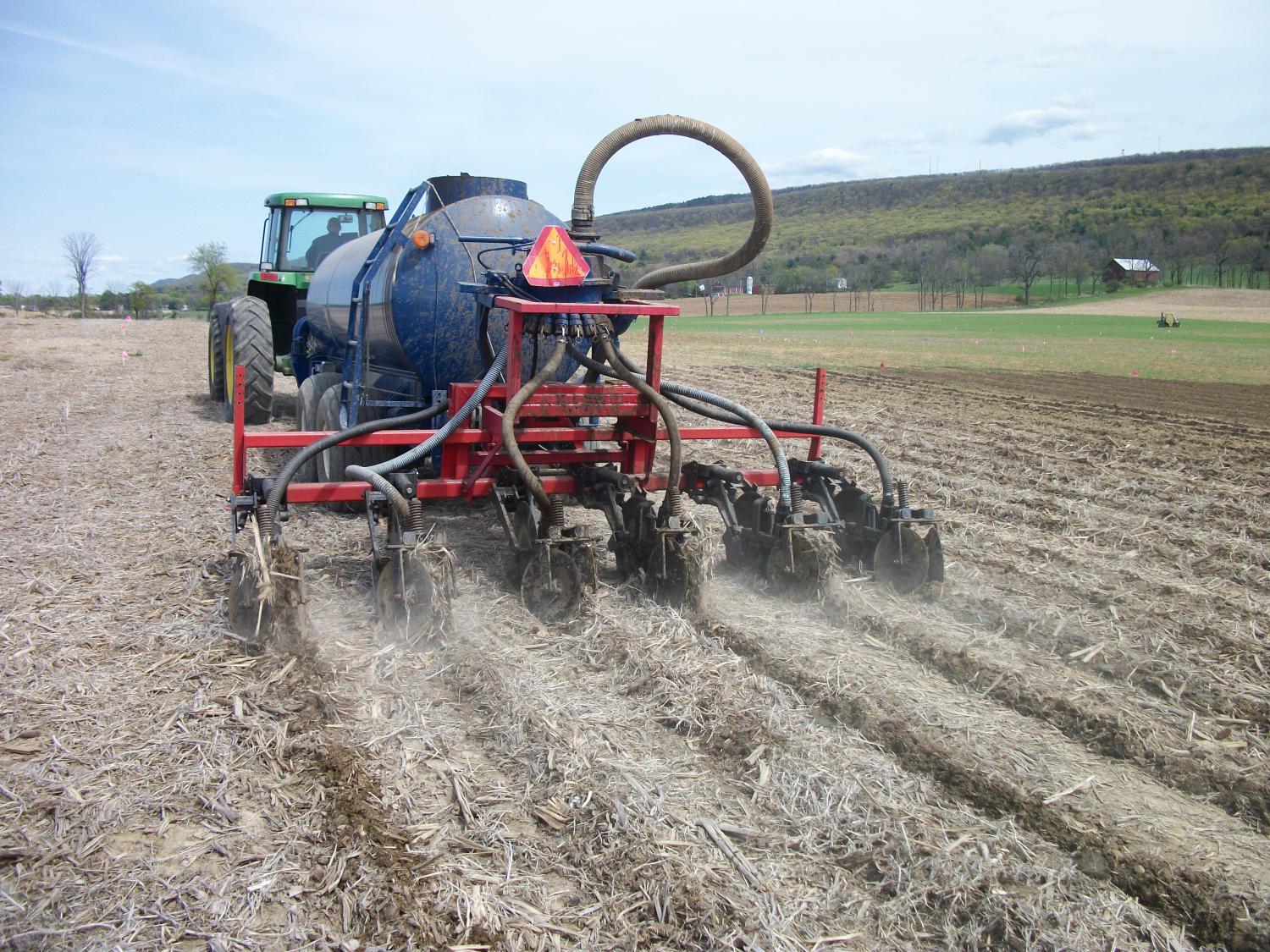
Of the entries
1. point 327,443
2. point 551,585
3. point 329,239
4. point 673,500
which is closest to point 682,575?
point 673,500

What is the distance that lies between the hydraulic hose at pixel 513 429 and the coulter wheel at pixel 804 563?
1425 millimetres

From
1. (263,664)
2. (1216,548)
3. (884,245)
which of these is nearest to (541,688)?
(263,664)

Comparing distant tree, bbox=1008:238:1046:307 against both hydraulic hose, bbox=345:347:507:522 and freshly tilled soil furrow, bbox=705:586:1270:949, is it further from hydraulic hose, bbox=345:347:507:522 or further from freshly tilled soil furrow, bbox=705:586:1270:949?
freshly tilled soil furrow, bbox=705:586:1270:949

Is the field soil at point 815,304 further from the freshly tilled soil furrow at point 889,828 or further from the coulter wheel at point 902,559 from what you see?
the freshly tilled soil furrow at point 889,828

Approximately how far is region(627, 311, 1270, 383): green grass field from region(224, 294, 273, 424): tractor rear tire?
14938mm

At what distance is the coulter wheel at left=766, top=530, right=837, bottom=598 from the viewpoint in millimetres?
5652

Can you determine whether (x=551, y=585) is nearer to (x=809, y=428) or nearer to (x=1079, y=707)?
(x=809, y=428)

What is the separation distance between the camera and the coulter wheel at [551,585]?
536 cm

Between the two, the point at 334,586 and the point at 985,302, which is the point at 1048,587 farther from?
the point at 985,302

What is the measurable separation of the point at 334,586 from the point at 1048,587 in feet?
14.3

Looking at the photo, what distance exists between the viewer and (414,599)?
4.98m

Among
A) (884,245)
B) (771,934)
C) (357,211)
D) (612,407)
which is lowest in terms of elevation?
(771,934)

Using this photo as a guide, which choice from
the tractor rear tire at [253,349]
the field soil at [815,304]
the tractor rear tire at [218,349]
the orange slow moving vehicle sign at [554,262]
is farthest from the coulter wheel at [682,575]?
the field soil at [815,304]

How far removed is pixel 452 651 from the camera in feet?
15.9
